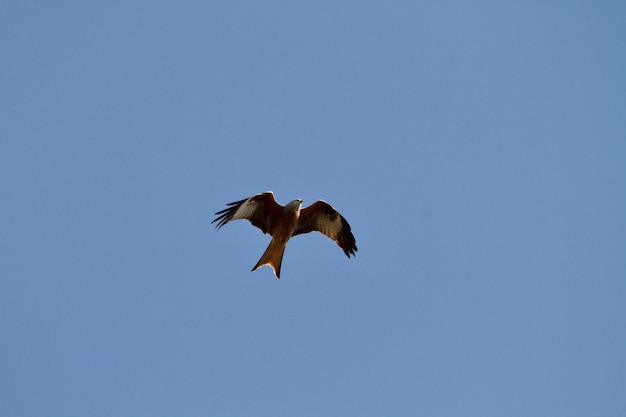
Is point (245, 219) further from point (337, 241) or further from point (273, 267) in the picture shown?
point (337, 241)

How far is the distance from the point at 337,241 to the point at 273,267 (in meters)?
1.57

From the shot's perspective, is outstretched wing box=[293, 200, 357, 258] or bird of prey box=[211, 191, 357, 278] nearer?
bird of prey box=[211, 191, 357, 278]

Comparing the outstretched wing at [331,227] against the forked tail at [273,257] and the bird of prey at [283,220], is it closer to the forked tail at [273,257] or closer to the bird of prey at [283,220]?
the bird of prey at [283,220]

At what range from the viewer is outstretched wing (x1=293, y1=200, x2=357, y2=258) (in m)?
13.0

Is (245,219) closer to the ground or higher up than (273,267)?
higher up

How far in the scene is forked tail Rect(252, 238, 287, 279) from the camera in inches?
480

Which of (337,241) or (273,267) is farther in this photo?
(337,241)

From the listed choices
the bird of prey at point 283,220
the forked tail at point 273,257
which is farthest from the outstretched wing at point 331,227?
the forked tail at point 273,257

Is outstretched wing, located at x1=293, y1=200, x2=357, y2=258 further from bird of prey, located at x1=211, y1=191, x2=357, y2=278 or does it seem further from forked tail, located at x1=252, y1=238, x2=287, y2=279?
forked tail, located at x1=252, y1=238, x2=287, y2=279

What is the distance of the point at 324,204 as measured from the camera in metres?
12.8

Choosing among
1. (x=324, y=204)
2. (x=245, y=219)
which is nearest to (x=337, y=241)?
(x=324, y=204)

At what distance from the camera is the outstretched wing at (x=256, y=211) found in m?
12.2

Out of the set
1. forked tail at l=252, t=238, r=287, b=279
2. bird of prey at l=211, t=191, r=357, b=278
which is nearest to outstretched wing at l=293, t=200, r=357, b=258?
bird of prey at l=211, t=191, r=357, b=278

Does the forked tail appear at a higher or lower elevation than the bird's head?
lower
